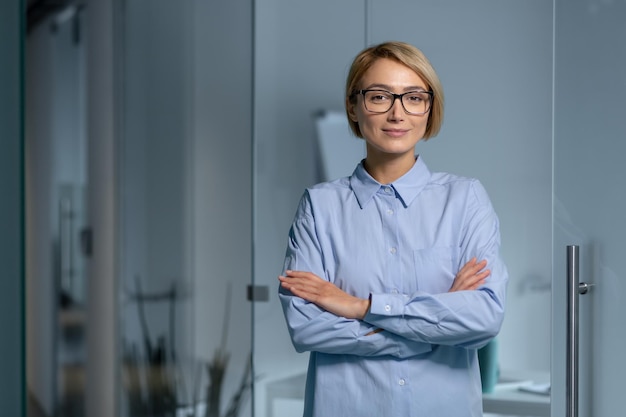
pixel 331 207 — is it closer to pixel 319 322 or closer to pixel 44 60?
pixel 319 322

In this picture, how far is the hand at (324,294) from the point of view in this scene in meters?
1.83

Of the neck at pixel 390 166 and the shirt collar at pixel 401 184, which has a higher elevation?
the neck at pixel 390 166

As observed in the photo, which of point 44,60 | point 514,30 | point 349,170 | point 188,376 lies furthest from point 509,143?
point 44,60

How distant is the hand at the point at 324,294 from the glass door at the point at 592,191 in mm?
559

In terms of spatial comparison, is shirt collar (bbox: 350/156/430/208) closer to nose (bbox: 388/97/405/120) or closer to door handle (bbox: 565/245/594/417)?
nose (bbox: 388/97/405/120)

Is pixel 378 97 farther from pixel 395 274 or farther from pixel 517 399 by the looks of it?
pixel 517 399

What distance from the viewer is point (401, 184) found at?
193cm

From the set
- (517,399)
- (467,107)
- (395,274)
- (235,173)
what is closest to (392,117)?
(395,274)

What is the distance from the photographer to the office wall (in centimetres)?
339

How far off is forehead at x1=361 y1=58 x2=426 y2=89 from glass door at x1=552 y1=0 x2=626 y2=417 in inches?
17.6

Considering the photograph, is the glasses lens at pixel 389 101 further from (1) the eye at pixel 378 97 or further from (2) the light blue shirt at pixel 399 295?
(2) the light blue shirt at pixel 399 295

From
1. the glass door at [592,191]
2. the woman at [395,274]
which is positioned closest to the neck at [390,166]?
the woman at [395,274]

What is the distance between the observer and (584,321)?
6.80ft

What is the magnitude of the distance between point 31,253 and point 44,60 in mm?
927
